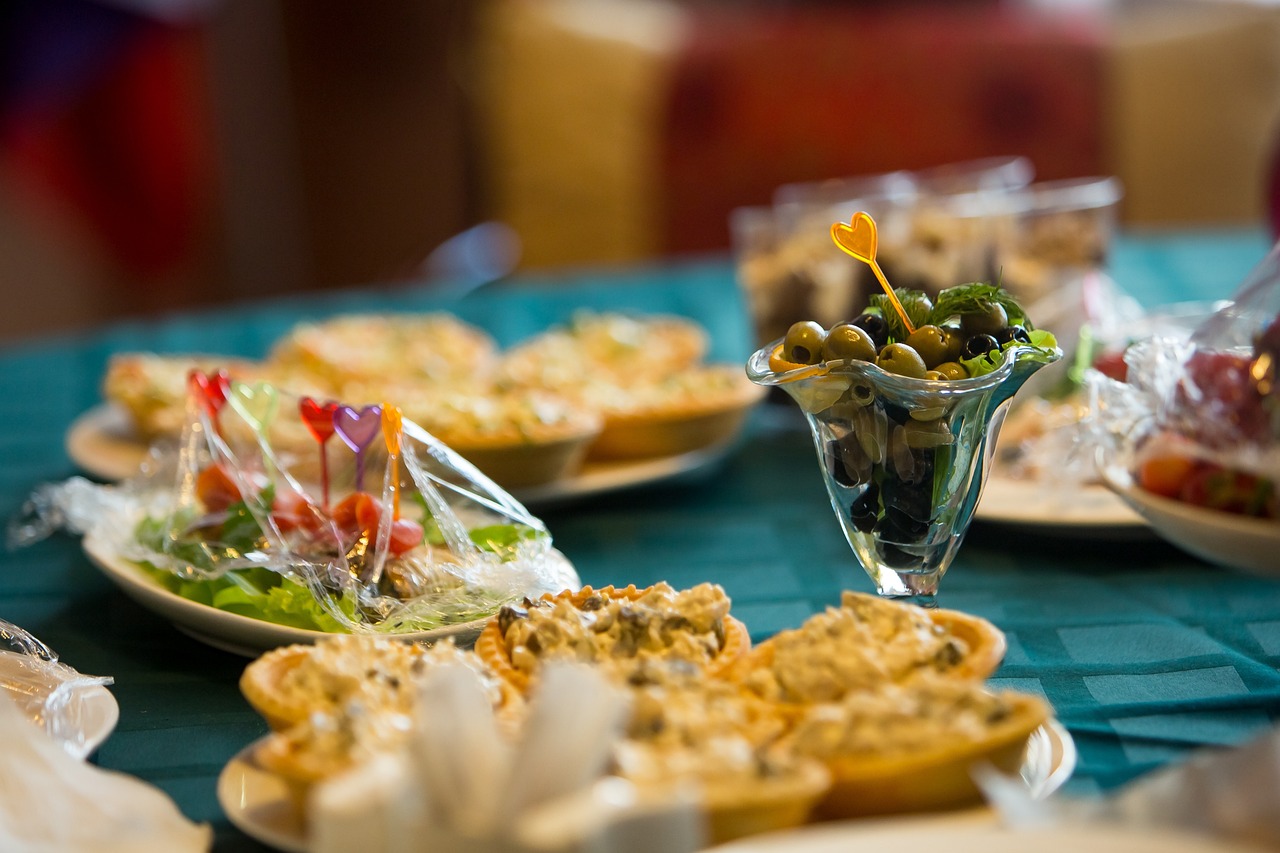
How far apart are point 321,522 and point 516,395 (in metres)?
0.61

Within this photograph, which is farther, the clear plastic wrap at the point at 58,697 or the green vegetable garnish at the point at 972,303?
the green vegetable garnish at the point at 972,303

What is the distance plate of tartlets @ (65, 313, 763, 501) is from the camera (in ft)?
5.35

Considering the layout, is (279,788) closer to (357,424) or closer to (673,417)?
(357,424)

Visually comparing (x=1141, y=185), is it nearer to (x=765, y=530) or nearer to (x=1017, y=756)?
(x=765, y=530)

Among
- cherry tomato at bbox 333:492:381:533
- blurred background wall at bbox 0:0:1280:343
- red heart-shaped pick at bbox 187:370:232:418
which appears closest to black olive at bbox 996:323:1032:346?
cherry tomato at bbox 333:492:381:533

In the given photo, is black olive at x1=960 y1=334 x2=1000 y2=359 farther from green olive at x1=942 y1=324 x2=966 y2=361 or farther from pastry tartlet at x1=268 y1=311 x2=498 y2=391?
pastry tartlet at x1=268 y1=311 x2=498 y2=391

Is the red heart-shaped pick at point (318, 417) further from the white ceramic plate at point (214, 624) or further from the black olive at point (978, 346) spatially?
the black olive at point (978, 346)

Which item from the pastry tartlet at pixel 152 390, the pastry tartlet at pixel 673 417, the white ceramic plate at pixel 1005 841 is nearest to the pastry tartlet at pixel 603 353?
the pastry tartlet at pixel 673 417

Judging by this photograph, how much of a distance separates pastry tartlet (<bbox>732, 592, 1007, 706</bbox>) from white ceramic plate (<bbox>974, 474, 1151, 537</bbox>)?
0.48 metres

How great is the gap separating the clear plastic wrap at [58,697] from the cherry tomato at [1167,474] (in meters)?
0.85

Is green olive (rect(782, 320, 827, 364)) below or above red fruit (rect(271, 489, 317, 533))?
above

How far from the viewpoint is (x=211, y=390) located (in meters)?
1.42

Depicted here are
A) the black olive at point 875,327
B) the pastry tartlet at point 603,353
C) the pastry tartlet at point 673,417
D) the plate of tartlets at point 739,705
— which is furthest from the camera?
the pastry tartlet at point 603,353

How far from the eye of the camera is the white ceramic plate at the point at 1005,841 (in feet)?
2.20
